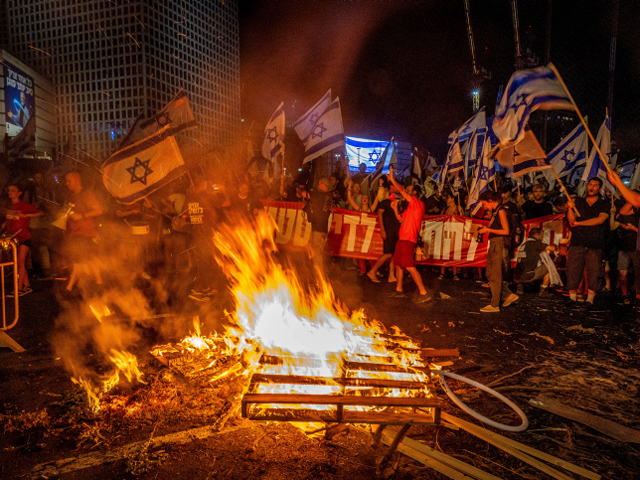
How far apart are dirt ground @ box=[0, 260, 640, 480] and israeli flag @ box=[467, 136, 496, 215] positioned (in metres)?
5.09

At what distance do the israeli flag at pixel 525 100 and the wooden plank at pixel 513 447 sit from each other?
475 centimetres

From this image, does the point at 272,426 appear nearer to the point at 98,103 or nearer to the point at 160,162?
the point at 160,162

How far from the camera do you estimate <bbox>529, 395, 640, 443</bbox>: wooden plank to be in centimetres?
332

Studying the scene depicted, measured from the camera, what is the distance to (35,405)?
375cm

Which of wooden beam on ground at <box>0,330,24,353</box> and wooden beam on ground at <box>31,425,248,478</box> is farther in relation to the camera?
wooden beam on ground at <box>0,330,24,353</box>

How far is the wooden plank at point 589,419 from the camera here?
3322mm

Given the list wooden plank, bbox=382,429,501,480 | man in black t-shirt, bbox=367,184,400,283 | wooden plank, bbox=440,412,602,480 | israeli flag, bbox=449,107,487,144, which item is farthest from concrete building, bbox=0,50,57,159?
wooden plank, bbox=440,412,602,480

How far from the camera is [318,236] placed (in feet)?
32.2

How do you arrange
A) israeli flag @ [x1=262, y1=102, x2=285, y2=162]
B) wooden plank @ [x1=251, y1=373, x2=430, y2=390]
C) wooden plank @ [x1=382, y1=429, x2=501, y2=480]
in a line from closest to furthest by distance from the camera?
1. wooden plank @ [x1=382, y1=429, x2=501, y2=480]
2. wooden plank @ [x1=251, y1=373, x2=430, y2=390]
3. israeli flag @ [x1=262, y1=102, x2=285, y2=162]

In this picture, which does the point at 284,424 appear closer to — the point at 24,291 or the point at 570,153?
the point at 24,291

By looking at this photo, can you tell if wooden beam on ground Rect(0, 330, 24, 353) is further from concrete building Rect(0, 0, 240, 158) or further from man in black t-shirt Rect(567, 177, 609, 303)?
concrete building Rect(0, 0, 240, 158)

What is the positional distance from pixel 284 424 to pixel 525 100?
Result: 237 inches

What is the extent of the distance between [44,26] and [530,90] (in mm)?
90337

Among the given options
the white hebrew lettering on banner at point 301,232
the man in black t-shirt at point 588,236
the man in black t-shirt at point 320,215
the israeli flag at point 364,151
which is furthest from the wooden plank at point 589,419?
the israeli flag at point 364,151
